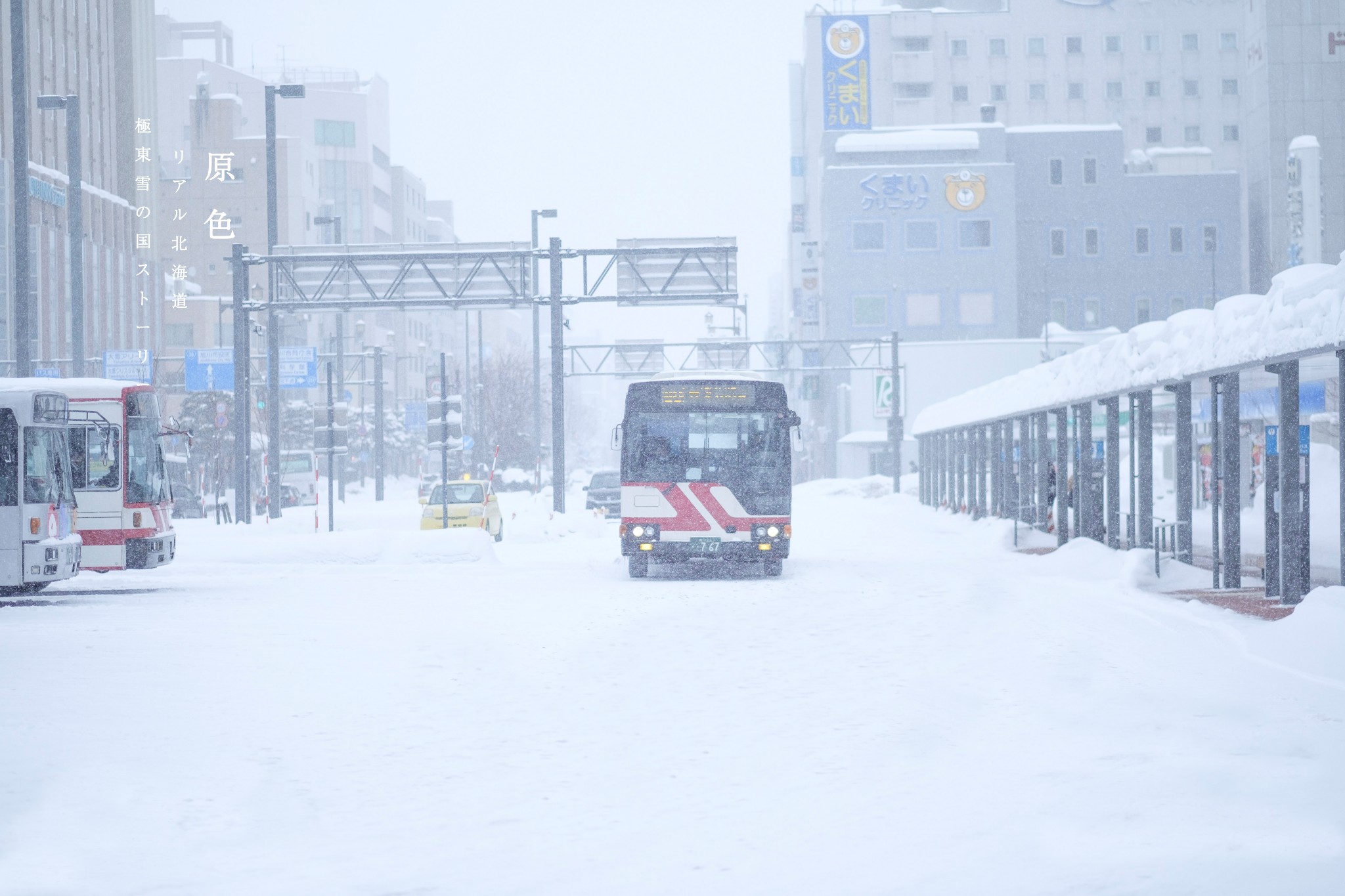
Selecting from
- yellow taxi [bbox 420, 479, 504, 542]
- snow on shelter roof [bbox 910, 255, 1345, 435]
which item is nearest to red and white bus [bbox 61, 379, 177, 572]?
snow on shelter roof [bbox 910, 255, 1345, 435]

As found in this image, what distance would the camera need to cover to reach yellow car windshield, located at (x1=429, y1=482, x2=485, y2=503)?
3950 centimetres

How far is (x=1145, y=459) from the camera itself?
24.2 metres

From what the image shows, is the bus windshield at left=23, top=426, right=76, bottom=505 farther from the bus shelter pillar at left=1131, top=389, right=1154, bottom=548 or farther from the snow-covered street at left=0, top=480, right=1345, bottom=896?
the bus shelter pillar at left=1131, top=389, right=1154, bottom=548

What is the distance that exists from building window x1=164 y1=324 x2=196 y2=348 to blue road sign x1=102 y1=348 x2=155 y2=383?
1892 inches

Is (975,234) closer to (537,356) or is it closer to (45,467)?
(537,356)

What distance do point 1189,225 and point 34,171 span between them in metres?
57.6

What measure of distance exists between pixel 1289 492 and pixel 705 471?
9.01 m

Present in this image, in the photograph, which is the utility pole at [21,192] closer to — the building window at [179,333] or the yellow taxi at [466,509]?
the yellow taxi at [466,509]

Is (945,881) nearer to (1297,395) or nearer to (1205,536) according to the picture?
(1297,395)

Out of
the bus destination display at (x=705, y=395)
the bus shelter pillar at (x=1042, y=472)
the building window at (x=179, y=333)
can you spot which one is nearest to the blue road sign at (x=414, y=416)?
the building window at (x=179, y=333)

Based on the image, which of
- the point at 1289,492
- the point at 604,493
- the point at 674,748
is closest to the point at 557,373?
the point at 604,493

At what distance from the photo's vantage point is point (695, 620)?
1723 centimetres

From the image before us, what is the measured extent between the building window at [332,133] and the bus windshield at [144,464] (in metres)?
115

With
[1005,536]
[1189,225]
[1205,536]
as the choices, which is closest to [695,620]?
[1005,536]
